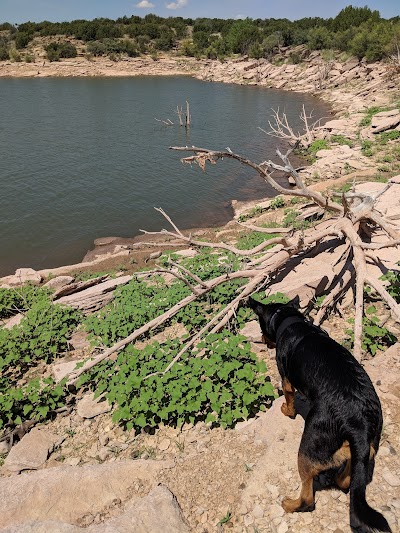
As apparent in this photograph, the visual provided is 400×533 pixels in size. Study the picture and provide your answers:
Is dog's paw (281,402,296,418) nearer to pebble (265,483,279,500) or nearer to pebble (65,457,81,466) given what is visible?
pebble (265,483,279,500)

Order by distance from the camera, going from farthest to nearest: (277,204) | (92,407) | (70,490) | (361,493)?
(277,204) → (92,407) → (70,490) → (361,493)

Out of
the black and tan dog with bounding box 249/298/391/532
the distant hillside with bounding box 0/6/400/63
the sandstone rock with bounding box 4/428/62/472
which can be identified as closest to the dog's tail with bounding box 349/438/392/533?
the black and tan dog with bounding box 249/298/391/532

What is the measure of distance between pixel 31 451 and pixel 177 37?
103417 mm

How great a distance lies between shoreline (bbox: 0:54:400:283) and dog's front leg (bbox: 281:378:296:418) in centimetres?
3188

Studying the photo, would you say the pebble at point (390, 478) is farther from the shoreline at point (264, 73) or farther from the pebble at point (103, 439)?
the shoreline at point (264, 73)

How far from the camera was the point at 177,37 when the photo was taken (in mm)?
90812

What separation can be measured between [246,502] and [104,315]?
5.56 m

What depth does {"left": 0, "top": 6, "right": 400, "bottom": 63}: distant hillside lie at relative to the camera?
6956cm

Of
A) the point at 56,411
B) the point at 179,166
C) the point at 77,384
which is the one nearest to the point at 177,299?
the point at 77,384

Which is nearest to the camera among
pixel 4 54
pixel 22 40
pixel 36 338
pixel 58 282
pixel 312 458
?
pixel 312 458

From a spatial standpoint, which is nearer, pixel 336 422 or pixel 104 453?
pixel 336 422

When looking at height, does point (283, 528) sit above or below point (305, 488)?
below

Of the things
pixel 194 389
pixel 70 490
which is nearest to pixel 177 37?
pixel 194 389

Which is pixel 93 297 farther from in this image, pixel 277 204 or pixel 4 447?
pixel 277 204
